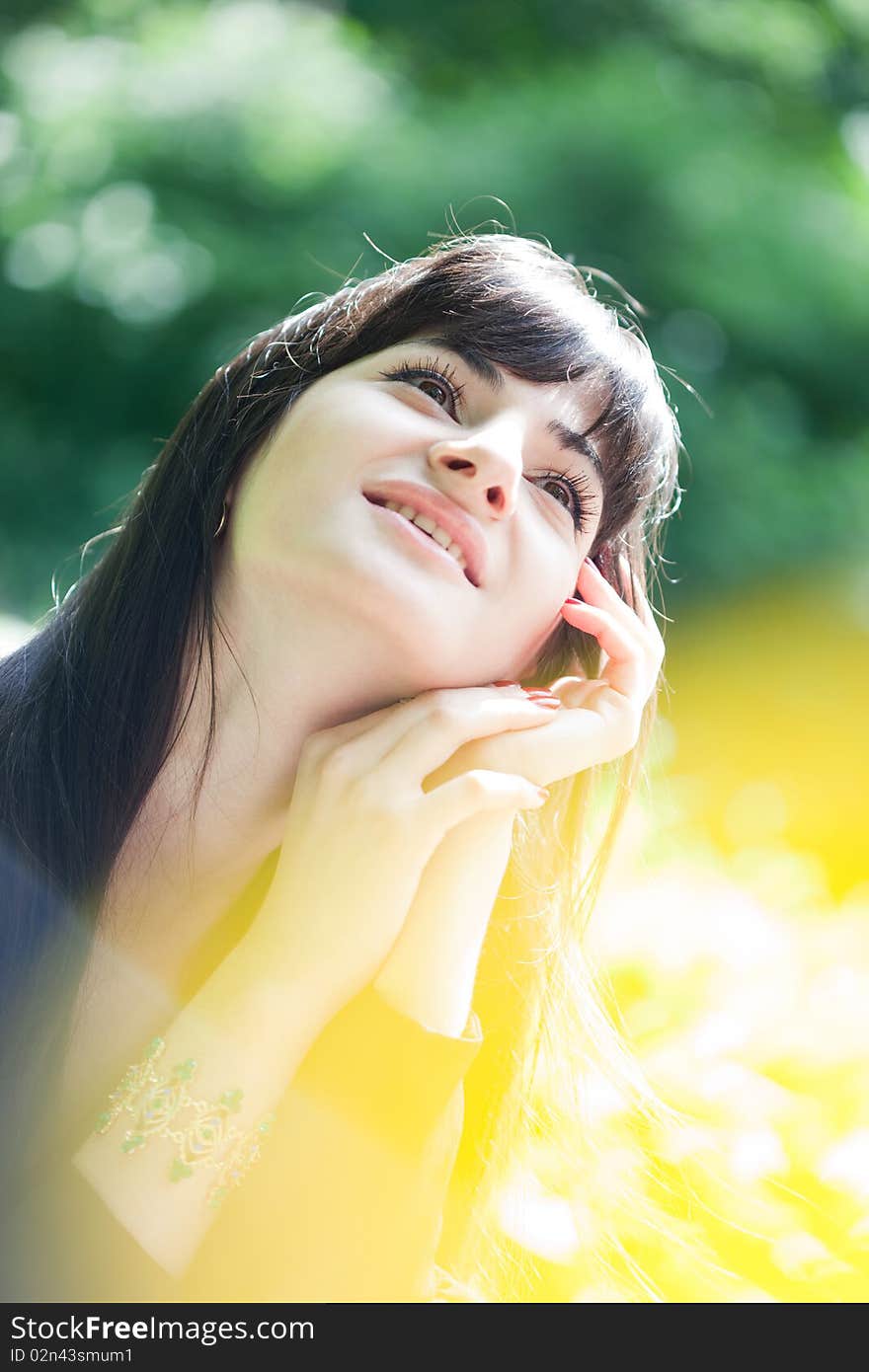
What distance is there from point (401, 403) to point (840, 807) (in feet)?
13.9

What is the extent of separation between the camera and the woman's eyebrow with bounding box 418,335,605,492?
4.71ft

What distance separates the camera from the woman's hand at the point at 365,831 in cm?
132

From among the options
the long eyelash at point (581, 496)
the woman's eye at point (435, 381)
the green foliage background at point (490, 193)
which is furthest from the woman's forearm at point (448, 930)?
the green foliage background at point (490, 193)

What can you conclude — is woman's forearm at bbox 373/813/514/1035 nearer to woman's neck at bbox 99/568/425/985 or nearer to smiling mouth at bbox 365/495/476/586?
woman's neck at bbox 99/568/425/985

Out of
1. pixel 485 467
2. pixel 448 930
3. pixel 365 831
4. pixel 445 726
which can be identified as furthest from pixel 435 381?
pixel 448 930

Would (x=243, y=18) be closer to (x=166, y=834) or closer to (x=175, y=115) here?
(x=175, y=115)

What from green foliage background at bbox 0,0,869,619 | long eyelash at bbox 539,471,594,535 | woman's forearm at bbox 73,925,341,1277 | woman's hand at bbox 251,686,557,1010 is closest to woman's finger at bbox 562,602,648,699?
long eyelash at bbox 539,471,594,535

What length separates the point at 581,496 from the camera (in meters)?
1.50

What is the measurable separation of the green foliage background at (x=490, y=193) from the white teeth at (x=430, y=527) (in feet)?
18.9

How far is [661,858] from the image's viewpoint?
9.38 feet

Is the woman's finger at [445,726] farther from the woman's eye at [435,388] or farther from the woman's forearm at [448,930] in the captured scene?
the woman's eye at [435,388]

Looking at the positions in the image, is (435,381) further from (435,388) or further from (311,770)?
(311,770)

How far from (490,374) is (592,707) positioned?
0.42 m
